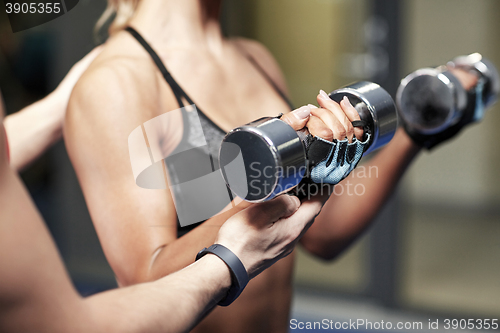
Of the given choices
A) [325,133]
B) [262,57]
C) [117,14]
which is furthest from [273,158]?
[262,57]

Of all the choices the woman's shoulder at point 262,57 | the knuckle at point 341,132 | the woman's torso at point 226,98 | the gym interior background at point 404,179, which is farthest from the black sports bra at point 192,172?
the gym interior background at point 404,179

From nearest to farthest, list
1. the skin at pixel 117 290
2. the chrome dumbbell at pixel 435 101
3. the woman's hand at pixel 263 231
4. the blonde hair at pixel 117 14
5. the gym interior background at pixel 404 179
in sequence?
the skin at pixel 117 290 → the woman's hand at pixel 263 231 → the blonde hair at pixel 117 14 → the chrome dumbbell at pixel 435 101 → the gym interior background at pixel 404 179

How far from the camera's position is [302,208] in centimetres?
40

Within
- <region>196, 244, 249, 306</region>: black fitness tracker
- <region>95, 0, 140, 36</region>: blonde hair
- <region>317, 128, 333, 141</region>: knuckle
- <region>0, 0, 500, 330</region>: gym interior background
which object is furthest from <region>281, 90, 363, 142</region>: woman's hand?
<region>0, 0, 500, 330</region>: gym interior background

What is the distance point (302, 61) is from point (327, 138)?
1.58 metres

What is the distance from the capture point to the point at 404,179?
5.86 ft

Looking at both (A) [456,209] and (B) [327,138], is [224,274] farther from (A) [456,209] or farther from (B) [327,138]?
(A) [456,209]

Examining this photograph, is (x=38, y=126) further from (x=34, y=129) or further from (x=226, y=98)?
(x=226, y=98)

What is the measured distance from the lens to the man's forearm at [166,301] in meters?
0.30

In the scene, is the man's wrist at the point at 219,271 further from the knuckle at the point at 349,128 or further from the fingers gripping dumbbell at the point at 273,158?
the knuckle at the point at 349,128

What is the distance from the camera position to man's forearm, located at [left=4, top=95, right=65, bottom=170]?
519mm

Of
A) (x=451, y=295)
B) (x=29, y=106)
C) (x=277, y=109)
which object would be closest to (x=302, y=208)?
(x=277, y=109)

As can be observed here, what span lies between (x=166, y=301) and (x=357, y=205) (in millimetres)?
459

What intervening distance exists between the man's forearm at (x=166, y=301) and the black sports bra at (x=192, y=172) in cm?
8
